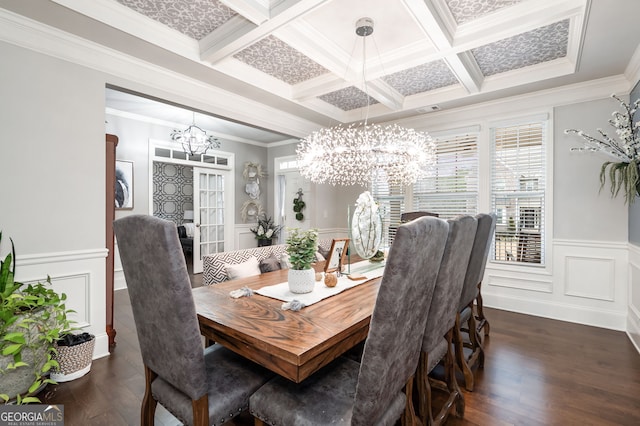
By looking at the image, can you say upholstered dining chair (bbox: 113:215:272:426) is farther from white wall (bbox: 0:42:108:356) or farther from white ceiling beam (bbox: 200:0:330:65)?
white ceiling beam (bbox: 200:0:330:65)

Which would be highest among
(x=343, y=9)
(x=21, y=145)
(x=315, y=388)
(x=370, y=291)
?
(x=343, y=9)

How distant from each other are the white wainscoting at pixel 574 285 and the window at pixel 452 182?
921 millimetres

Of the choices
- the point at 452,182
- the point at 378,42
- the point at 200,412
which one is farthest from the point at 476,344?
the point at 378,42

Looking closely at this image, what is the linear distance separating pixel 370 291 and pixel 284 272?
87 cm

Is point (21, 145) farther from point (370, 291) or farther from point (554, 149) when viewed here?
point (554, 149)

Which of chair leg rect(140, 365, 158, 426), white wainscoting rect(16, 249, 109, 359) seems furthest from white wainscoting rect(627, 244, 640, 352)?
white wainscoting rect(16, 249, 109, 359)

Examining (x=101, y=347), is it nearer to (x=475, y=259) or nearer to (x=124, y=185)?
(x=124, y=185)

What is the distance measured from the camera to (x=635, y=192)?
2.73 m

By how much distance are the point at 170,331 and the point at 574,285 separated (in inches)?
163

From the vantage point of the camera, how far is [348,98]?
410 centimetres

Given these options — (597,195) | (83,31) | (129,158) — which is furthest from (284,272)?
(129,158)

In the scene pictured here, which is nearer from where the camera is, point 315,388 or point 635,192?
point 315,388

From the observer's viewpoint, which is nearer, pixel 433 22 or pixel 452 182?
pixel 433 22

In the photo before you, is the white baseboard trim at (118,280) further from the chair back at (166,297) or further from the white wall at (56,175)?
the chair back at (166,297)
